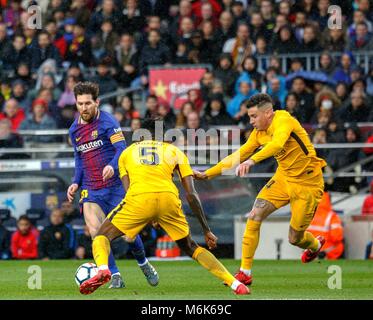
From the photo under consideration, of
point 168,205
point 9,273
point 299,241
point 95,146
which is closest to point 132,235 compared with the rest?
point 168,205

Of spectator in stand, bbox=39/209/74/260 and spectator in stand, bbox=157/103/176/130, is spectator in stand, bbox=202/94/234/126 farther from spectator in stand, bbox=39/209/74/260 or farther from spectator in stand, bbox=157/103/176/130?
spectator in stand, bbox=39/209/74/260

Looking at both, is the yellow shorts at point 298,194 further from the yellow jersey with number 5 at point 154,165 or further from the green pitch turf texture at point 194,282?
the yellow jersey with number 5 at point 154,165

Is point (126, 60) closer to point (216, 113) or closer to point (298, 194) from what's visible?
point (216, 113)

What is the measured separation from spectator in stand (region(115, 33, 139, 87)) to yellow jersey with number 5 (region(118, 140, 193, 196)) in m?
11.3

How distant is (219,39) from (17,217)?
18.8ft

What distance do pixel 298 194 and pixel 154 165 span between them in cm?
276

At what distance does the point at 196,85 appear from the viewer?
2253 centimetres

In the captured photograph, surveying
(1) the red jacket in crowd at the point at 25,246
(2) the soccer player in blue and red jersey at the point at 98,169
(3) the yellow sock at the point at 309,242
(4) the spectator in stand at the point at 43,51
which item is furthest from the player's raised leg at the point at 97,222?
(4) the spectator in stand at the point at 43,51

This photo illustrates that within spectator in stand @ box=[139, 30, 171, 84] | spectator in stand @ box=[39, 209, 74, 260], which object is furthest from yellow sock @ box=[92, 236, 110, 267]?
spectator in stand @ box=[139, 30, 171, 84]

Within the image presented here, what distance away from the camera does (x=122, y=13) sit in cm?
2464

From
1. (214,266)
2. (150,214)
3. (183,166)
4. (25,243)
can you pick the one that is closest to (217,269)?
(214,266)

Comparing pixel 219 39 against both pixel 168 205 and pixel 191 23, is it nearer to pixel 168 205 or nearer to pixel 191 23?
pixel 191 23

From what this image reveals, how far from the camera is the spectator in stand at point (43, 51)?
24250mm

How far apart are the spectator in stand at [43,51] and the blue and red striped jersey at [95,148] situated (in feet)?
34.4
